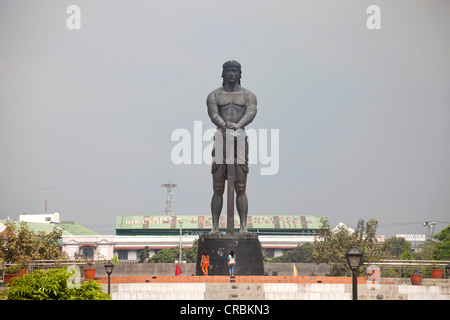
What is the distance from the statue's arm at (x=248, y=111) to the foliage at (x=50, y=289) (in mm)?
9719

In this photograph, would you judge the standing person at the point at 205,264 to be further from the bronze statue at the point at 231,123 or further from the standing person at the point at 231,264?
the bronze statue at the point at 231,123

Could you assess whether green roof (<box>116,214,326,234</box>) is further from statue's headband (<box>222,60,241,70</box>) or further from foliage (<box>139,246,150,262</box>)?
statue's headband (<box>222,60,241,70</box>)

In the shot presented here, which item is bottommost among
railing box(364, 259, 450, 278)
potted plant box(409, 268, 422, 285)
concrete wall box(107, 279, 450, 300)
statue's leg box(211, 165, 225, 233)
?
concrete wall box(107, 279, 450, 300)

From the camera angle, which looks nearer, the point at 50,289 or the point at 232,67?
the point at 50,289

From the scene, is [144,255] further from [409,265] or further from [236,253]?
[236,253]

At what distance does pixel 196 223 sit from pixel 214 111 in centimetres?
9406

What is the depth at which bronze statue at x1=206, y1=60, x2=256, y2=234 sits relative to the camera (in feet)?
72.7

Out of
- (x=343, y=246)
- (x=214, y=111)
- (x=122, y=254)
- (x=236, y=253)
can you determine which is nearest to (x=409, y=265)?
(x=236, y=253)

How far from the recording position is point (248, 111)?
22.3m

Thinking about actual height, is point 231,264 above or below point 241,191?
below

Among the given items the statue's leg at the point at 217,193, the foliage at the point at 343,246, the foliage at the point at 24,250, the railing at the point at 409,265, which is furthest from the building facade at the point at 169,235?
the statue's leg at the point at 217,193

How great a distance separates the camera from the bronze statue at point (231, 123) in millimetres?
22172

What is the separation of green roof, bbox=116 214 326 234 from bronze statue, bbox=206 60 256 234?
303 ft

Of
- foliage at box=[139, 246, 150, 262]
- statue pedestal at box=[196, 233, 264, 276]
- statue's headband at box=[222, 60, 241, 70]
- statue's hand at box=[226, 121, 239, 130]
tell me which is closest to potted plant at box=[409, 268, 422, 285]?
statue pedestal at box=[196, 233, 264, 276]
